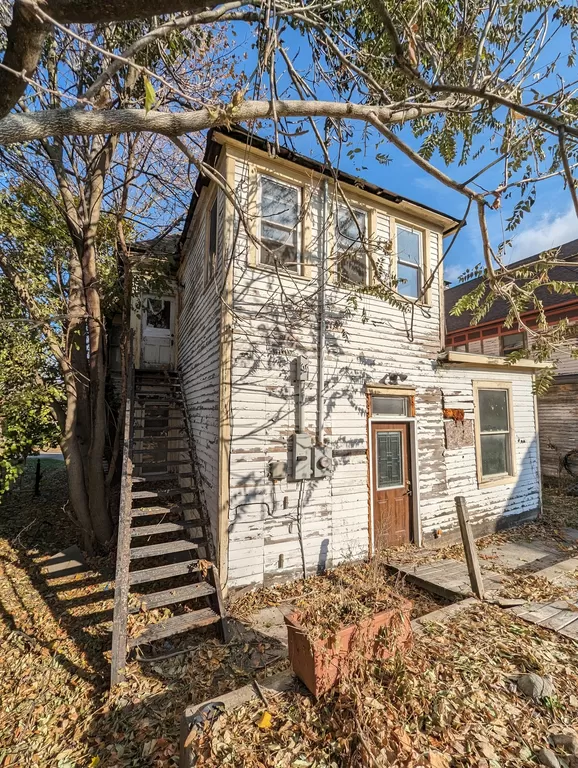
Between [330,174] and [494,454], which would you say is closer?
[330,174]

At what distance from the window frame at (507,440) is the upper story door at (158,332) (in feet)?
28.2

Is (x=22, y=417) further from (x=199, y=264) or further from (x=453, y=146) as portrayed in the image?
(x=453, y=146)

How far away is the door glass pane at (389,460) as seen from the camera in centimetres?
624

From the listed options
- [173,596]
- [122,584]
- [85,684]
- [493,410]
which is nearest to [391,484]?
[493,410]

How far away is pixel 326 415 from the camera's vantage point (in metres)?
5.70

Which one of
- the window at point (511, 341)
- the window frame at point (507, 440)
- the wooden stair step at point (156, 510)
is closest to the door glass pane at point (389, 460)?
the window frame at point (507, 440)

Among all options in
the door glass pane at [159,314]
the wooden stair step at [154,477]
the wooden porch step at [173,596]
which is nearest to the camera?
the wooden porch step at [173,596]

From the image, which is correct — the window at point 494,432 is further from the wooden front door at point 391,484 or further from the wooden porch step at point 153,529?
the wooden porch step at point 153,529

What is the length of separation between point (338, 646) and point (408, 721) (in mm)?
673

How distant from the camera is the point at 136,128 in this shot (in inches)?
92.7

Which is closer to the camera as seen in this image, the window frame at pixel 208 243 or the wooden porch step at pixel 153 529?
the wooden porch step at pixel 153 529

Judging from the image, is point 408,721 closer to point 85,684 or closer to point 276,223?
point 85,684

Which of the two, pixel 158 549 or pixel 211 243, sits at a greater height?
pixel 211 243

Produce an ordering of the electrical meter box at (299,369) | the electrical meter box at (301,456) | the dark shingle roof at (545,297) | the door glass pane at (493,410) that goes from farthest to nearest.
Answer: the dark shingle roof at (545,297)
the door glass pane at (493,410)
the electrical meter box at (299,369)
the electrical meter box at (301,456)
